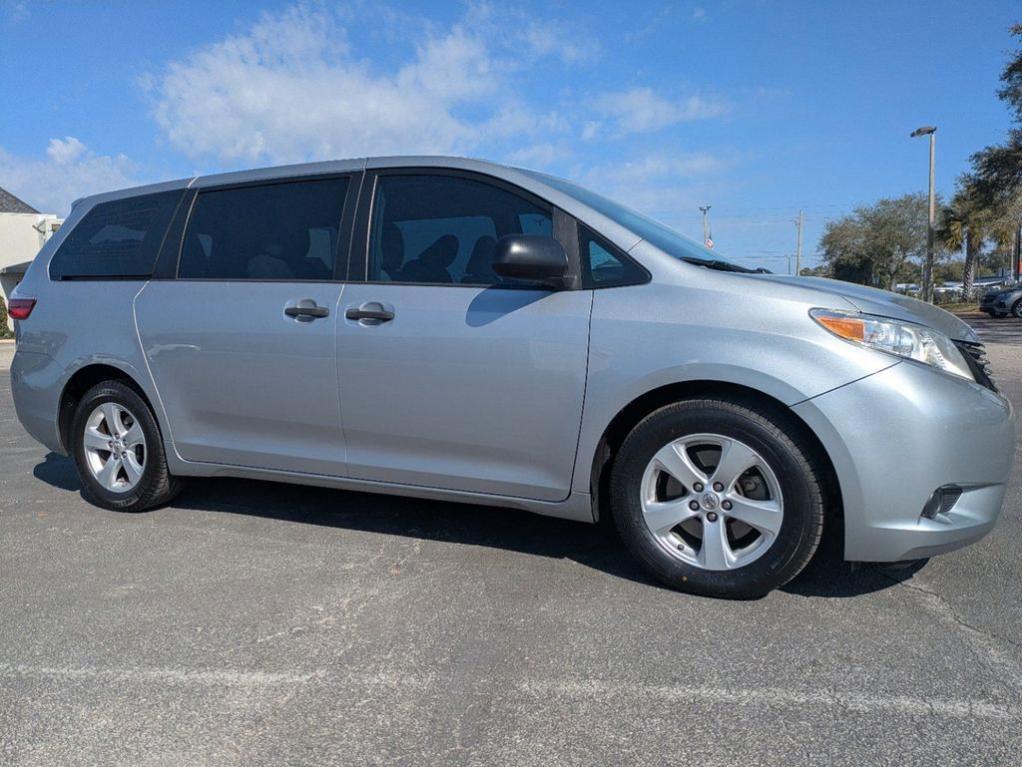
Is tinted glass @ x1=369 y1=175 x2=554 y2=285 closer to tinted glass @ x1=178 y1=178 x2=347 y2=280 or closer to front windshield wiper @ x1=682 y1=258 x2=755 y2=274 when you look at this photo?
tinted glass @ x1=178 y1=178 x2=347 y2=280

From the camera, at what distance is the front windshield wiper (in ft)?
11.4

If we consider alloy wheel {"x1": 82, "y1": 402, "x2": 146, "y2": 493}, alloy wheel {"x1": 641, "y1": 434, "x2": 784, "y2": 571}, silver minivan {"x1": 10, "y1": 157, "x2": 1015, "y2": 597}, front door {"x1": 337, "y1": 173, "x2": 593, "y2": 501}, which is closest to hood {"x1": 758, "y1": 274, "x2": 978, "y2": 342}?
silver minivan {"x1": 10, "y1": 157, "x2": 1015, "y2": 597}

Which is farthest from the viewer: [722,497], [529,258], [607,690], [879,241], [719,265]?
[879,241]

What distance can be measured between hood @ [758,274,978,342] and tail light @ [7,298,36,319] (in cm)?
412

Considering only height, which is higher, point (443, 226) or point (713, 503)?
point (443, 226)

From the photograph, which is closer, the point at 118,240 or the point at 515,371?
the point at 515,371

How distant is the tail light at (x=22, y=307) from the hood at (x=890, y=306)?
412 centimetres

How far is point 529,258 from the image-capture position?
3209 mm

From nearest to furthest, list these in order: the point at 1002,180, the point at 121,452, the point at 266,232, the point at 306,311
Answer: the point at 306,311, the point at 266,232, the point at 121,452, the point at 1002,180

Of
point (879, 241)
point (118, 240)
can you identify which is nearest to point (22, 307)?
point (118, 240)

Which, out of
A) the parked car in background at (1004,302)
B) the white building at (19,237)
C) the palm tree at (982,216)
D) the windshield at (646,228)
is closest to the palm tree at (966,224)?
the palm tree at (982,216)

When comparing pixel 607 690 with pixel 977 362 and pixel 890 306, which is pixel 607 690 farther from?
pixel 977 362

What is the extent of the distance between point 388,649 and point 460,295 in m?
1.51

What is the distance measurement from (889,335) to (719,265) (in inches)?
35.2
